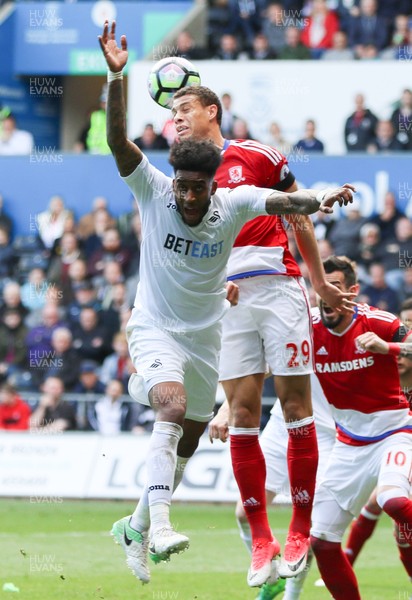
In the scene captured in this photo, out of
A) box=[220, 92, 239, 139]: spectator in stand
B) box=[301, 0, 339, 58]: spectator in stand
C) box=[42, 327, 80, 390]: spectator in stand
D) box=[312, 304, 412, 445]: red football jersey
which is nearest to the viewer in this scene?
box=[312, 304, 412, 445]: red football jersey

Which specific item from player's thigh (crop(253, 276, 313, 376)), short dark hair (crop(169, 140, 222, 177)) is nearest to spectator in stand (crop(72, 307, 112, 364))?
player's thigh (crop(253, 276, 313, 376))

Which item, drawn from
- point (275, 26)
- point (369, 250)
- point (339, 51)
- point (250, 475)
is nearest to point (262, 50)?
point (275, 26)

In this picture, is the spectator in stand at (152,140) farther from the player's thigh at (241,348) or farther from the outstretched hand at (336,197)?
the outstretched hand at (336,197)

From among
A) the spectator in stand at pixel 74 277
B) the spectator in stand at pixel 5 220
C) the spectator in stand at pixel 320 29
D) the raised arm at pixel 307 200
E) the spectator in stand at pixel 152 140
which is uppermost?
the spectator in stand at pixel 320 29

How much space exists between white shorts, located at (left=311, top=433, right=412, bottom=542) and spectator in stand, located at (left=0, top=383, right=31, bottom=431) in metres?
8.61

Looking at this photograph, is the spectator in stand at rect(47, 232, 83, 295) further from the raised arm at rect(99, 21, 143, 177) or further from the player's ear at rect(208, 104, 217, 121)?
the raised arm at rect(99, 21, 143, 177)

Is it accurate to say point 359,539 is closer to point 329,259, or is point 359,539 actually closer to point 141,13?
point 329,259

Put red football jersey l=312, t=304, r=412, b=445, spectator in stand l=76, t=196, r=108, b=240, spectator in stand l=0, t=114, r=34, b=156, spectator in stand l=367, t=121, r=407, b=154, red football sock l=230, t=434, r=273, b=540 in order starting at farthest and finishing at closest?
1. spectator in stand l=0, t=114, r=34, b=156
2. spectator in stand l=76, t=196, r=108, b=240
3. spectator in stand l=367, t=121, r=407, b=154
4. red football jersey l=312, t=304, r=412, b=445
5. red football sock l=230, t=434, r=273, b=540

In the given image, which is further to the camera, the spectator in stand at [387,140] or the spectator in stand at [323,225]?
the spectator in stand at [387,140]

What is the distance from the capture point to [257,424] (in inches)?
348

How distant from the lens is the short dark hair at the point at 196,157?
757 cm

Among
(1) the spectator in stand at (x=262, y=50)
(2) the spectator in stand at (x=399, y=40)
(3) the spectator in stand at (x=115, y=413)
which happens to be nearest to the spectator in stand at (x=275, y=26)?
(1) the spectator in stand at (x=262, y=50)

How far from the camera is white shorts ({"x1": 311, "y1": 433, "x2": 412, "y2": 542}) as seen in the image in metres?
9.14

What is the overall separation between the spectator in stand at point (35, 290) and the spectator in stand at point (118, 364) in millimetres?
2043
